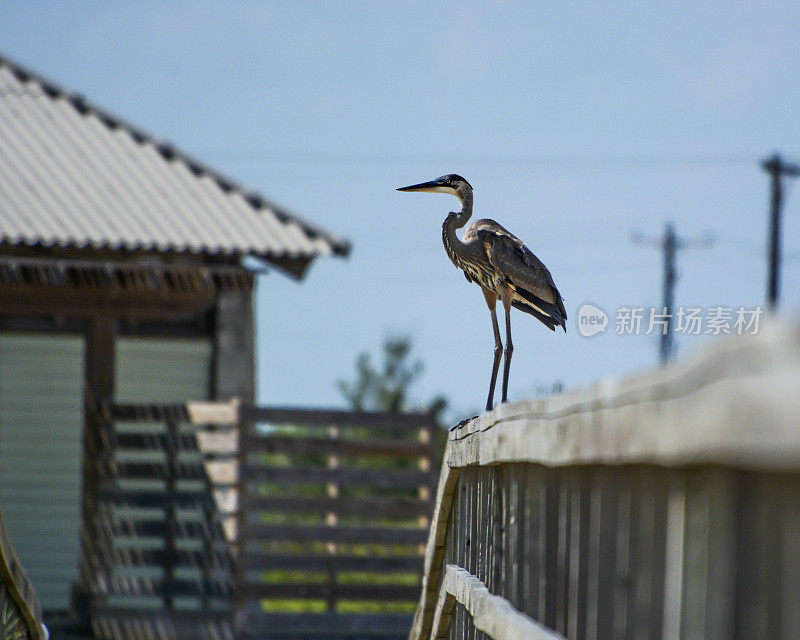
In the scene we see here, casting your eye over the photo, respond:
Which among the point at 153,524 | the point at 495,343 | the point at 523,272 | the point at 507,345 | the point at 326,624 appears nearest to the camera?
the point at 523,272

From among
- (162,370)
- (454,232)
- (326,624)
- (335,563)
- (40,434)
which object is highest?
(454,232)

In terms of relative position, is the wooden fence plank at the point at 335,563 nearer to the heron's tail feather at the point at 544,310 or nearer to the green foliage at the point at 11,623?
the heron's tail feather at the point at 544,310

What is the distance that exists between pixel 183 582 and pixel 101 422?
5.35 feet

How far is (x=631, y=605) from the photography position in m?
2.26

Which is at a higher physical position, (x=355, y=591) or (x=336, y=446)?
(x=336, y=446)

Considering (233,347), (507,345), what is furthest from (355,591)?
(507,345)

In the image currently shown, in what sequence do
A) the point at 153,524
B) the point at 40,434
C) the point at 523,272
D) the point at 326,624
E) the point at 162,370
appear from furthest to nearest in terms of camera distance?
the point at 162,370, the point at 40,434, the point at 153,524, the point at 326,624, the point at 523,272

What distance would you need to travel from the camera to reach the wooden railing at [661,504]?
158 centimetres

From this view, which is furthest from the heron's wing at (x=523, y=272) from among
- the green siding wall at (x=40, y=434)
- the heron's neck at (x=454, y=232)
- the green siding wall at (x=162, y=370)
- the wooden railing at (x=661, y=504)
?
the green siding wall at (x=40, y=434)

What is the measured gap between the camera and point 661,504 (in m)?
2.10

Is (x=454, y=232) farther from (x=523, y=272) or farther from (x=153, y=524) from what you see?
(x=153, y=524)

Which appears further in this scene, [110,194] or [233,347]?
[110,194]

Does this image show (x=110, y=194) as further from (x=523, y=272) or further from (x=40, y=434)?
(x=523, y=272)

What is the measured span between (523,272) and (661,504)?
10.6 ft
